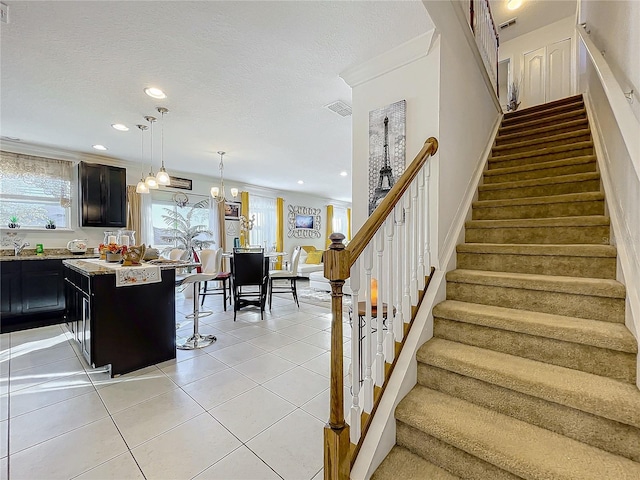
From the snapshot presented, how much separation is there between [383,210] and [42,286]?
4.83 metres

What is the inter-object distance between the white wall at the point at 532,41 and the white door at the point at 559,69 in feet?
0.33

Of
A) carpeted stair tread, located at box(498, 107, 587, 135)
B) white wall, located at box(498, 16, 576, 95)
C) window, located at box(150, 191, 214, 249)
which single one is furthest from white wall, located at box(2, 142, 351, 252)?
white wall, located at box(498, 16, 576, 95)

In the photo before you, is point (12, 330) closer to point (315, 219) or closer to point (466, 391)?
point (466, 391)

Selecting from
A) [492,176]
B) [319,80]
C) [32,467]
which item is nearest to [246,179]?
[319,80]

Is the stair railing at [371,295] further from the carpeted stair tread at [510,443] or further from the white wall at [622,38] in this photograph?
the white wall at [622,38]

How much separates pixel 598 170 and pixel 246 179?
6483 mm

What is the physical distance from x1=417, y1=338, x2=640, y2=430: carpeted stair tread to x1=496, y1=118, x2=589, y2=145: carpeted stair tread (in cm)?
288

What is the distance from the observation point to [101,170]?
4.80 m

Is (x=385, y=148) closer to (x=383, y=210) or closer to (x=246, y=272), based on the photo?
(x=383, y=210)

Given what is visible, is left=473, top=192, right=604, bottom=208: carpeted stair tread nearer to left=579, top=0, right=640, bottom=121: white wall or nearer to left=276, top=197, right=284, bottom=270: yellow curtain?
left=579, top=0, right=640, bottom=121: white wall

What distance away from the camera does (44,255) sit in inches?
157

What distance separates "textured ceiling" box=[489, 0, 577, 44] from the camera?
425 centimetres

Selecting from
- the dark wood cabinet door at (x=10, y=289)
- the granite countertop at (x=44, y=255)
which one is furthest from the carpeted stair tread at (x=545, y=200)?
the dark wood cabinet door at (x=10, y=289)

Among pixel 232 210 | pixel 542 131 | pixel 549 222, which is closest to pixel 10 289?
pixel 232 210
